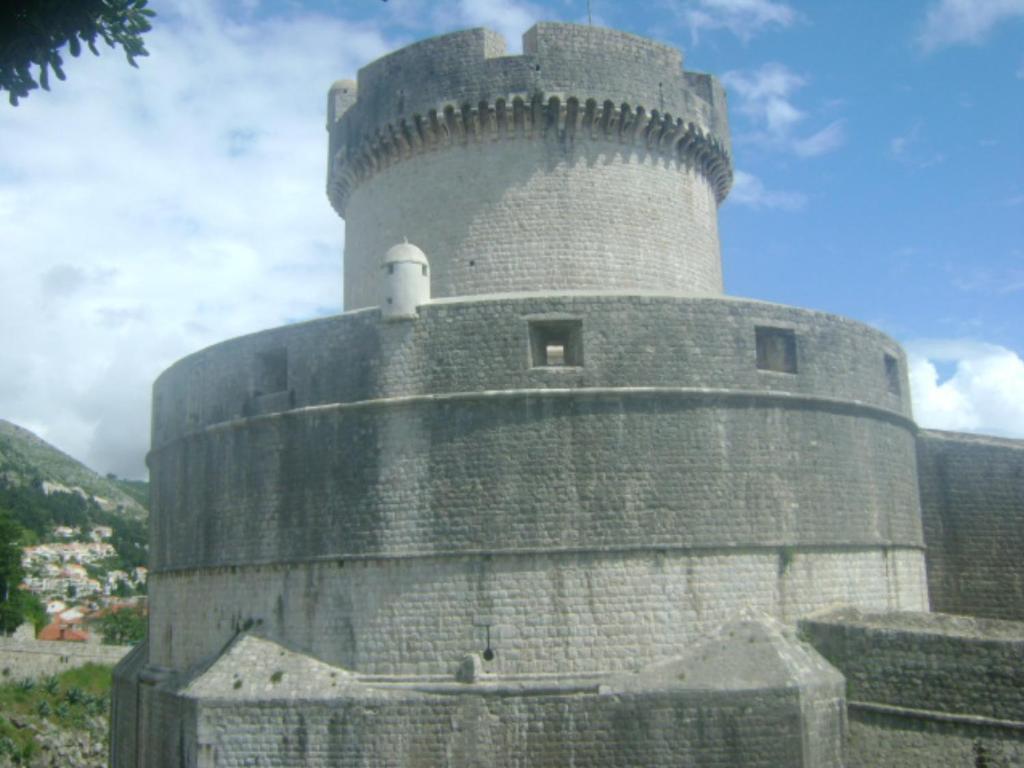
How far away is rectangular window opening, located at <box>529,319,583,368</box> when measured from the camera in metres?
12.3

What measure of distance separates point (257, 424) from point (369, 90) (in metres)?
5.91

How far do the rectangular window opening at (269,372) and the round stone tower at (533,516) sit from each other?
0.03m

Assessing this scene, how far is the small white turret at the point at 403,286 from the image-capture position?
12539mm

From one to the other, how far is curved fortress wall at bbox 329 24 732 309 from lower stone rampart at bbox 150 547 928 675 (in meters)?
4.80

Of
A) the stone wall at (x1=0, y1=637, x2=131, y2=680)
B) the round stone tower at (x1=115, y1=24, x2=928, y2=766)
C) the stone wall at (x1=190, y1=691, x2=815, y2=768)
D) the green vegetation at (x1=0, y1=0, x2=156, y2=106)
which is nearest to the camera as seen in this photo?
the green vegetation at (x1=0, y1=0, x2=156, y2=106)

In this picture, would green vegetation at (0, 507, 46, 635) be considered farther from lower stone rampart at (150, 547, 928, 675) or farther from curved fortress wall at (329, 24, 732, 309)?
lower stone rampart at (150, 547, 928, 675)

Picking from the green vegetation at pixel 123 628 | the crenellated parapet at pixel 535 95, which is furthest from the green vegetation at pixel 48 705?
the crenellated parapet at pixel 535 95

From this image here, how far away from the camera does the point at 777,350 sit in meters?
13.1

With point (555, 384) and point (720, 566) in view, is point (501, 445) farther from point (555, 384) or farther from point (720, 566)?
point (720, 566)

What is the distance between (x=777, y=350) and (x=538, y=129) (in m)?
4.92

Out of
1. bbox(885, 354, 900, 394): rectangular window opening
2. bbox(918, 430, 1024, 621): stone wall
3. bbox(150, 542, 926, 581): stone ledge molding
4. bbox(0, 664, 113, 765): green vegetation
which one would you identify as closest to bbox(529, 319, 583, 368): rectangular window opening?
bbox(150, 542, 926, 581): stone ledge molding

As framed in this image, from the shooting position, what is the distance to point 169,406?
607 inches

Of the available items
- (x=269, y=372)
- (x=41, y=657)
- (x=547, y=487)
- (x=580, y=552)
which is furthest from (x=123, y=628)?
(x=580, y=552)

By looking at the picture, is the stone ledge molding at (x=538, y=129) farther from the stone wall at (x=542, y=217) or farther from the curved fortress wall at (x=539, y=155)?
the stone wall at (x=542, y=217)
